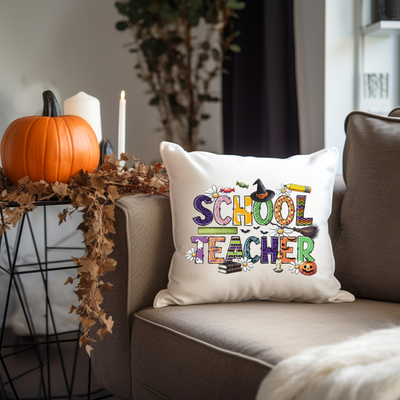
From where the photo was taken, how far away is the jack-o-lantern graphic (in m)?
0.91

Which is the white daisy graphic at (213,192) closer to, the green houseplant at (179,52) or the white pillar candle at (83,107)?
the white pillar candle at (83,107)

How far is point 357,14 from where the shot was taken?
5.16 feet

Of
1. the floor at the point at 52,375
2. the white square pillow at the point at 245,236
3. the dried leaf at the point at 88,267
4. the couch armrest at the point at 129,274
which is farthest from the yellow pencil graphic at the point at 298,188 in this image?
the floor at the point at 52,375

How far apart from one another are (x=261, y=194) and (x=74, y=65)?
1.56m

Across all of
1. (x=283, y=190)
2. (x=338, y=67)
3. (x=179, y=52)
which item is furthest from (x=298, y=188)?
(x=179, y=52)

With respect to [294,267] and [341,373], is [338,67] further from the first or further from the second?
[341,373]

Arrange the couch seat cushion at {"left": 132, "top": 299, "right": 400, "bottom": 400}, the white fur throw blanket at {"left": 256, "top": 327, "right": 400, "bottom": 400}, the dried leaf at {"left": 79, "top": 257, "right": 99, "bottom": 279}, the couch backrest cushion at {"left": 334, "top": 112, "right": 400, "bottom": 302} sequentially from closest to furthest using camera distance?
1. the white fur throw blanket at {"left": 256, "top": 327, "right": 400, "bottom": 400}
2. the couch seat cushion at {"left": 132, "top": 299, "right": 400, "bottom": 400}
3. the dried leaf at {"left": 79, "top": 257, "right": 99, "bottom": 279}
4. the couch backrest cushion at {"left": 334, "top": 112, "right": 400, "bottom": 302}

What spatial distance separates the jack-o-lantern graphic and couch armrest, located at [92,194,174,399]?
298 millimetres

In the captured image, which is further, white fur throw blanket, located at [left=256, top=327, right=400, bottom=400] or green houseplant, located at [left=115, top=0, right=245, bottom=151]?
green houseplant, located at [left=115, top=0, right=245, bottom=151]

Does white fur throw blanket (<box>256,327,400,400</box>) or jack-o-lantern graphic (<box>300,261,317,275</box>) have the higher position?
jack-o-lantern graphic (<box>300,261,317,275</box>)

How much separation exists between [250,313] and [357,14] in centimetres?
125

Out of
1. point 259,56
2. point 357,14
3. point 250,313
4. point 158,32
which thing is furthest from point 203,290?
point 158,32

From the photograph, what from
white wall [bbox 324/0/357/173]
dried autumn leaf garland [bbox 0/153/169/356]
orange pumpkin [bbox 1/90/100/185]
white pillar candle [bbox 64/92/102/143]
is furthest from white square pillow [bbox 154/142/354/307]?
white wall [bbox 324/0/357/173]

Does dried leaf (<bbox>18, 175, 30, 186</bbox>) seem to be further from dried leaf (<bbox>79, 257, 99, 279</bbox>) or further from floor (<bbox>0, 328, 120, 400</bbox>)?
floor (<bbox>0, 328, 120, 400</bbox>)
